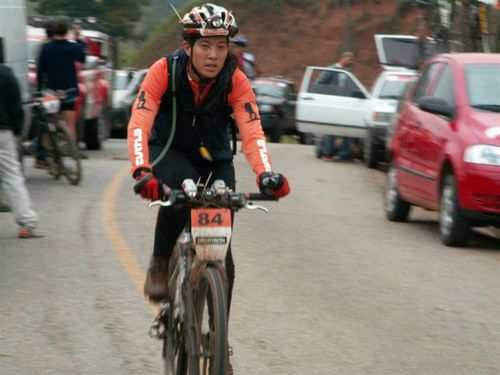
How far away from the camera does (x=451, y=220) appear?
12000 mm

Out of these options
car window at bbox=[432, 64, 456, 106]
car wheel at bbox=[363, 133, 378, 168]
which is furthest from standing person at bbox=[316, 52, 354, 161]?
car window at bbox=[432, 64, 456, 106]

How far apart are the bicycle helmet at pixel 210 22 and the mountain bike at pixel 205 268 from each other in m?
0.69

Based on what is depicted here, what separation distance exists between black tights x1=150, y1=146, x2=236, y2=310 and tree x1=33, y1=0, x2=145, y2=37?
55372 millimetres

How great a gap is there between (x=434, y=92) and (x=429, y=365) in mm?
6515

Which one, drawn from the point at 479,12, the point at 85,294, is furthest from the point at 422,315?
the point at 479,12

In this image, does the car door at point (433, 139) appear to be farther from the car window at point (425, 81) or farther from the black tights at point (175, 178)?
the black tights at point (175, 178)

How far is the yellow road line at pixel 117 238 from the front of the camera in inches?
383

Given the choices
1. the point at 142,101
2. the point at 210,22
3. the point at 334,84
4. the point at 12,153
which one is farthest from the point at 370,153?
the point at 210,22

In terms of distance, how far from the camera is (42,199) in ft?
48.8

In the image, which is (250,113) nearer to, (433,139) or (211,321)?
(211,321)

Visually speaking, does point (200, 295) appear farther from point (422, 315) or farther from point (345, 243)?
point (345, 243)

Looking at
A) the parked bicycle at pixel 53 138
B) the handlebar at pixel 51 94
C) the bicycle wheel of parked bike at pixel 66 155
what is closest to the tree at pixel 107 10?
the handlebar at pixel 51 94

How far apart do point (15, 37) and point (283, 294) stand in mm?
7267

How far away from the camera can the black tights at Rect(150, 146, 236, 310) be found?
6035mm
